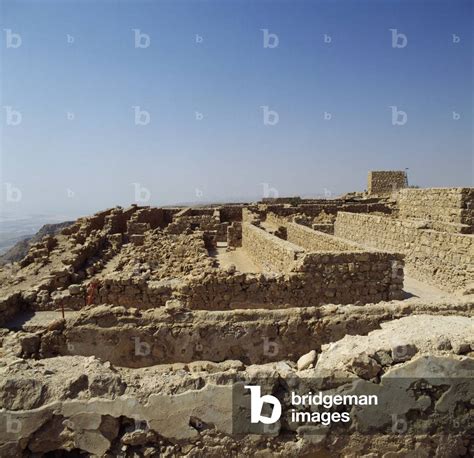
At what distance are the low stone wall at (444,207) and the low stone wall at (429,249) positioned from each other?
3.45 feet

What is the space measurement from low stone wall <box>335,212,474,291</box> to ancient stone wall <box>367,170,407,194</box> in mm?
21793

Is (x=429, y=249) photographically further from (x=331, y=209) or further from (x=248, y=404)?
(x=331, y=209)

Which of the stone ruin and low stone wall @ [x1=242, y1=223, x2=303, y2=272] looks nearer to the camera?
the stone ruin

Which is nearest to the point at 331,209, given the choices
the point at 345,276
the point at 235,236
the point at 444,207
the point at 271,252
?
the point at 235,236

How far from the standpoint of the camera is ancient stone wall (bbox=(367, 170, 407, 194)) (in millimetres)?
33781

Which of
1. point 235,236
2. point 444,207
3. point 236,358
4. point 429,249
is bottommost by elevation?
point 236,358

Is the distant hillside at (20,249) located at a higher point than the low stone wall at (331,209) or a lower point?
lower

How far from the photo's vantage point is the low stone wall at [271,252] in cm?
814

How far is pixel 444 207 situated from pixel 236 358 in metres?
10.7

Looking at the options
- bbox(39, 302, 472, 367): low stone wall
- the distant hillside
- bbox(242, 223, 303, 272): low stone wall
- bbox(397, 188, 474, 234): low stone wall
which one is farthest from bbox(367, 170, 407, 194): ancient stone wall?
bbox(39, 302, 472, 367): low stone wall

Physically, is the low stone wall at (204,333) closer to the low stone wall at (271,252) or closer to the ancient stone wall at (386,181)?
the low stone wall at (271,252)

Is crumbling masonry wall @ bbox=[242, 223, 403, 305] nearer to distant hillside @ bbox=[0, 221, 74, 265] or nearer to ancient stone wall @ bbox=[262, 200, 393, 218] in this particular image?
ancient stone wall @ bbox=[262, 200, 393, 218]

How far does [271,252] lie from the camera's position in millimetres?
10156

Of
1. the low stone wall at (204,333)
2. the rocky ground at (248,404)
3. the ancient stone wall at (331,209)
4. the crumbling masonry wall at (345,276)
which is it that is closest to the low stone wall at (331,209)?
the ancient stone wall at (331,209)
